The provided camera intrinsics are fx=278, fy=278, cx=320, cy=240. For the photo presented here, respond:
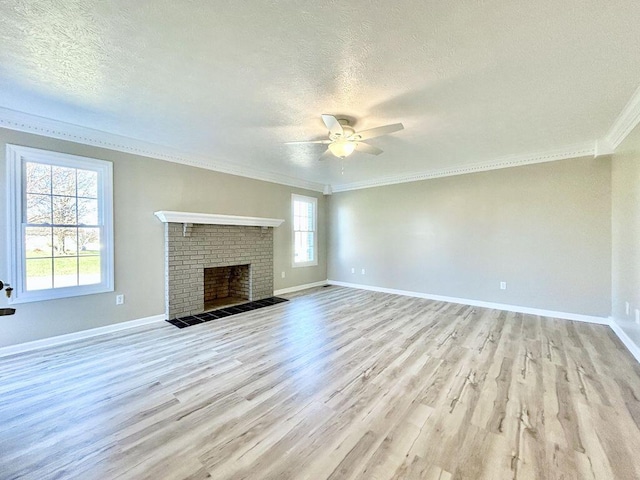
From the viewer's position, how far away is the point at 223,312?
14.6 ft

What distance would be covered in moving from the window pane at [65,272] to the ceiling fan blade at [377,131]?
3.58 m

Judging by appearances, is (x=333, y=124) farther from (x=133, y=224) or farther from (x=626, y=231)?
(x=626, y=231)

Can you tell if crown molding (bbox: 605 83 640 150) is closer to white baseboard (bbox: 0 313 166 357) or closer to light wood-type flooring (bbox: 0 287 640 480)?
light wood-type flooring (bbox: 0 287 640 480)

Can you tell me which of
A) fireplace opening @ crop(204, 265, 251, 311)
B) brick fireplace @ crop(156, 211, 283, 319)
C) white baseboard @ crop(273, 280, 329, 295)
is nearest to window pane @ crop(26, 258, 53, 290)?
brick fireplace @ crop(156, 211, 283, 319)

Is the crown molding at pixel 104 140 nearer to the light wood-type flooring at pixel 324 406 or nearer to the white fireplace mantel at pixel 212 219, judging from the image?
the white fireplace mantel at pixel 212 219

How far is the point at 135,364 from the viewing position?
269 cm

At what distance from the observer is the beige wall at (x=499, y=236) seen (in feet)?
13.0

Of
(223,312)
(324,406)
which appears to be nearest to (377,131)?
(324,406)

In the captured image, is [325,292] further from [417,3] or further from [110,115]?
[417,3]

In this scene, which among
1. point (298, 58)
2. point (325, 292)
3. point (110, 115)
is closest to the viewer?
point (298, 58)

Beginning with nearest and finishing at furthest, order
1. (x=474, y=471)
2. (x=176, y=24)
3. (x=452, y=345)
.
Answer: (x=474, y=471), (x=176, y=24), (x=452, y=345)

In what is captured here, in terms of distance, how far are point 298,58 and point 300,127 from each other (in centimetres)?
123

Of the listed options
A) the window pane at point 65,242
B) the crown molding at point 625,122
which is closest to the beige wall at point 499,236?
the crown molding at point 625,122

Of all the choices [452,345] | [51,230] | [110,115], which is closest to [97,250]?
[51,230]
